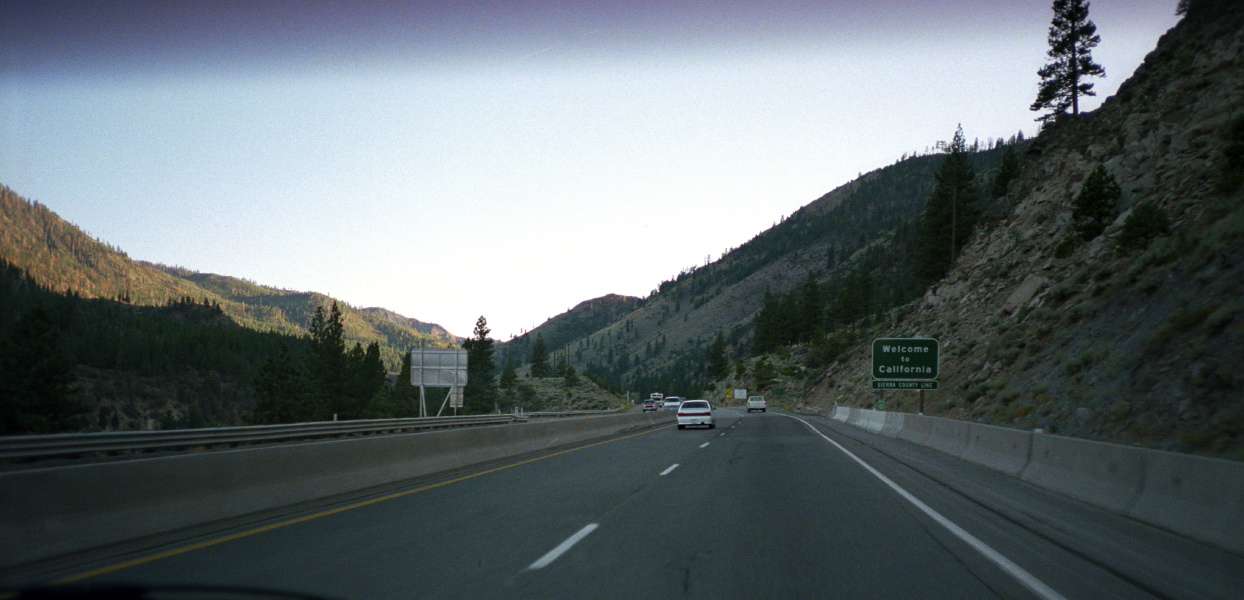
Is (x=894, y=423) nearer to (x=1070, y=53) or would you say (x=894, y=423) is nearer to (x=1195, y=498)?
(x=1195, y=498)

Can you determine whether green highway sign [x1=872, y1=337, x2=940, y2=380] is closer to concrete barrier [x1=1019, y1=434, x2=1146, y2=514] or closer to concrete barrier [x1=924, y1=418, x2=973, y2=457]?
concrete barrier [x1=924, y1=418, x2=973, y2=457]

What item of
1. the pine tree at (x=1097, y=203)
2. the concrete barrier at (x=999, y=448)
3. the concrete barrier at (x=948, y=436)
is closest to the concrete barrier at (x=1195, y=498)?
the concrete barrier at (x=999, y=448)

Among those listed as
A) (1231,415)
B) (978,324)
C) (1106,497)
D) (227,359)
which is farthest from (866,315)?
(227,359)

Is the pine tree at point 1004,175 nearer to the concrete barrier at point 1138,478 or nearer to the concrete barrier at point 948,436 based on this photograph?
the concrete barrier at point 948,436

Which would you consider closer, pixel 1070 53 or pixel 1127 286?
pixel 1127 286

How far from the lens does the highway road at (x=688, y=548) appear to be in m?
5.93

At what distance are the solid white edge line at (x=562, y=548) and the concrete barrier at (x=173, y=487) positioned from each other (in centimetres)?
406

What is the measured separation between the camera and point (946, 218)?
257 feet

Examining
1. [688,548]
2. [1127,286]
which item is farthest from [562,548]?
[1127,286]

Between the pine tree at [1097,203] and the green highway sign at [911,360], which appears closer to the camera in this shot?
the green highway sign at [911,360]

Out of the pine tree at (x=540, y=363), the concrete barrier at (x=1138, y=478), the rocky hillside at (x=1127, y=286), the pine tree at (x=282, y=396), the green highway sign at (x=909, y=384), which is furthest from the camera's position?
the pine tree at (x=540, y=363)

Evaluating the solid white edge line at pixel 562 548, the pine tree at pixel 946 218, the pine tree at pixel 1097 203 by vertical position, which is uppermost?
the pine tree at pixel 946 218

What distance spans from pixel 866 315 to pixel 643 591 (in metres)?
119

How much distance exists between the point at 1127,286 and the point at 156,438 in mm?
35209
